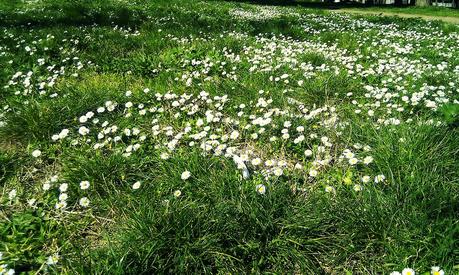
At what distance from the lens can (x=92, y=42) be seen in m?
8.64

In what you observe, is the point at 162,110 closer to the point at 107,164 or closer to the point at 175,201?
the point at 107,164

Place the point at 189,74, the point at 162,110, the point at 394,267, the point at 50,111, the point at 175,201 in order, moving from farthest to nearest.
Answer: the point at 189,74 < the point at 162,110 < the point at 50,111 < the point at 175,201 < the point at 394,267

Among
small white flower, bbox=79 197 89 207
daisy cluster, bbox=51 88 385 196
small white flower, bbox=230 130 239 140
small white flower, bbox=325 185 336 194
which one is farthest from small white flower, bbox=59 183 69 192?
small white flower, bbox=325 185 336 194

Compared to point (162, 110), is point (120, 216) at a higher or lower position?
lower

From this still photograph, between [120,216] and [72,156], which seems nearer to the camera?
[120,216]

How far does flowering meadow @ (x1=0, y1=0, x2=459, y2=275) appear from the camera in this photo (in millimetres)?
2615

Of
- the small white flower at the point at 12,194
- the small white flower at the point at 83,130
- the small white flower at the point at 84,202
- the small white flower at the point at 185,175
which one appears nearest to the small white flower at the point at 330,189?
the small white flower at the point at 185,175

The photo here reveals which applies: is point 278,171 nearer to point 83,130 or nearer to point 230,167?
point 230,167

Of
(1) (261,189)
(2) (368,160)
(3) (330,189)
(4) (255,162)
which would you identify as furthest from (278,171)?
(2) (368,160)

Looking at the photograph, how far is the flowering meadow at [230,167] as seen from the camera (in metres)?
2.62

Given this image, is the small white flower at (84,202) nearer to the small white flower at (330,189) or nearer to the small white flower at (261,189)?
the small white flower at (261,189)

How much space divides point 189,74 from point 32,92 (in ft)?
9.08

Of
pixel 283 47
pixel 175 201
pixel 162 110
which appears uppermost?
pixel 283 47

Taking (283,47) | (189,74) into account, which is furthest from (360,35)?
(189,74)
